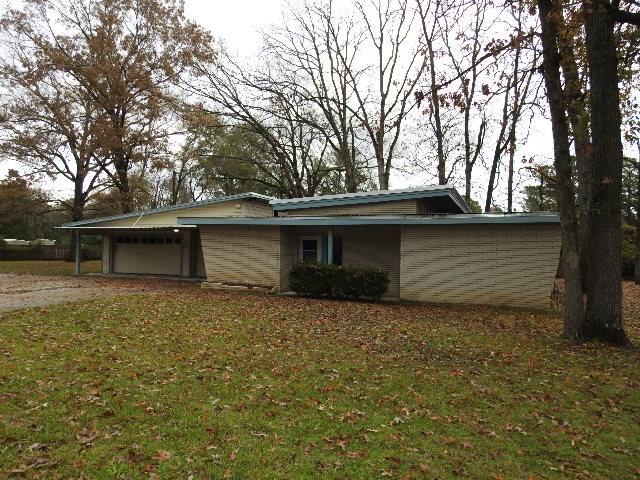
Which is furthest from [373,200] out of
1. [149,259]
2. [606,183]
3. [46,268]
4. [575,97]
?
[46,268]

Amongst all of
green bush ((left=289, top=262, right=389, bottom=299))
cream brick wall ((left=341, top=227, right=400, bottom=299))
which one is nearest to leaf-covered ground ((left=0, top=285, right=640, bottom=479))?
green bush ((left=289, top=262, right=389, bottom=299))

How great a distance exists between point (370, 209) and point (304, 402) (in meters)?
11.8

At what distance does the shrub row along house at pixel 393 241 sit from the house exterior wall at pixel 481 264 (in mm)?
27

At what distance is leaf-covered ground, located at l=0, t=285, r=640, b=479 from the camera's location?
3.65 metres

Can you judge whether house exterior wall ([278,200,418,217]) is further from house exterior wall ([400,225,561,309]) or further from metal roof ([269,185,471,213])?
house exterior wall ([400,225,561,309])

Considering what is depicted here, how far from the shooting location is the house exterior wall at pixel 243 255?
52.6 ft

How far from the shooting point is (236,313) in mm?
10719

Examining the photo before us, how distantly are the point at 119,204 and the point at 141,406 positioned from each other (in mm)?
28081

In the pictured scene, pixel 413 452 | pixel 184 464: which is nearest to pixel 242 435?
pixel 184 464

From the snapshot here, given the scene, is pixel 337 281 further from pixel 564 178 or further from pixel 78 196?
pixel 78 196

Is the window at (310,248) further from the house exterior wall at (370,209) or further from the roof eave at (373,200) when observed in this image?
the roof eave at (373,200)

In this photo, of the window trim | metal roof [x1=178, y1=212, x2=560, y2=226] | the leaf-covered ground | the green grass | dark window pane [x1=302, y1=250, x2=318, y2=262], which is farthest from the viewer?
the green grass

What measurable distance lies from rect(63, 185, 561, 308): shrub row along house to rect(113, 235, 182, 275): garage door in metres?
1.50

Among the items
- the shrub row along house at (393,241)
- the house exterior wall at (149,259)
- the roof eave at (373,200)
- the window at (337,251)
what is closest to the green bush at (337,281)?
the shrub row along house at (393,241)
